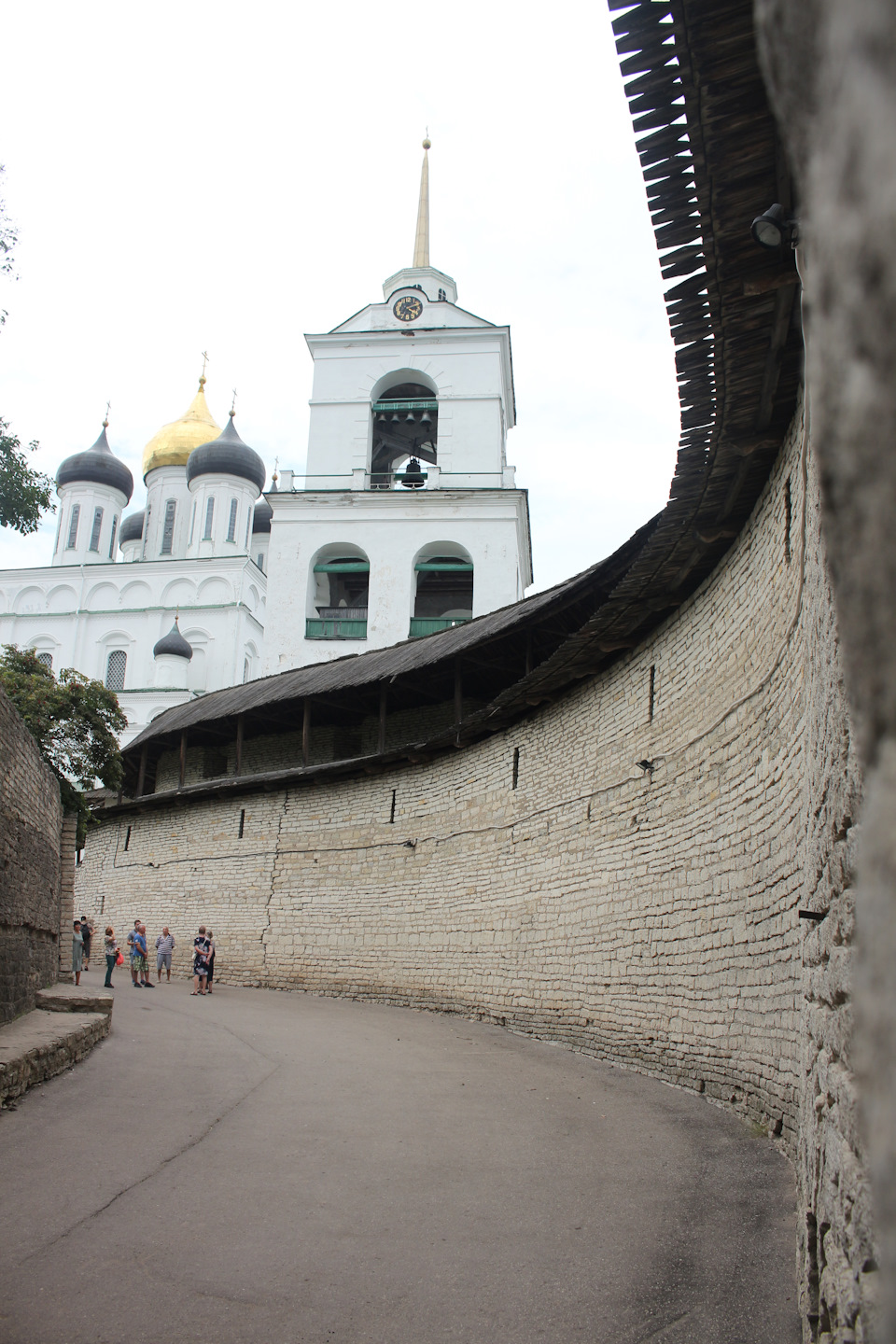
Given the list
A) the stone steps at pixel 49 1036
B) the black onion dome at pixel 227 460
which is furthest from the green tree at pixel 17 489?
the black onion dome at pixel 227 460

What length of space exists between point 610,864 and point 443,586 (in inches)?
843

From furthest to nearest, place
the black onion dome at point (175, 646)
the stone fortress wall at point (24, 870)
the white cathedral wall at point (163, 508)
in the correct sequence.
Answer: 1. the white cathedral wall at point (163, 508)
2. the black onion dome at point (175, 646)
3. the stone fortress wall at point (24, 870)

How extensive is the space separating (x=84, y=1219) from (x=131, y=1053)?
4624 millimetres

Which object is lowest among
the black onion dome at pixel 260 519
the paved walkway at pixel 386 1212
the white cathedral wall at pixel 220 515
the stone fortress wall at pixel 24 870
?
the paved walkway at pixel 386 1212

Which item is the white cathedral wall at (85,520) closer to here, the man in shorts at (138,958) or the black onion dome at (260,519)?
the black onion dome at (260,519)

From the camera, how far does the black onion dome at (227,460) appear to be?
1700 inches

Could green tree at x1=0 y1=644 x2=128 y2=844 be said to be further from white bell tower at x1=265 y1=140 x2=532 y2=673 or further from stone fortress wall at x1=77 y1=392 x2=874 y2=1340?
white bell tower at x1=265 y1=140 x2=532 y2=673

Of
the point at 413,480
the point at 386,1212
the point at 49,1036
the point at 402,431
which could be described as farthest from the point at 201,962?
the point at 402,431

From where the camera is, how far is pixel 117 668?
137ft

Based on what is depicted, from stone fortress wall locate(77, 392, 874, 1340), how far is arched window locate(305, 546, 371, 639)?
11021 mm

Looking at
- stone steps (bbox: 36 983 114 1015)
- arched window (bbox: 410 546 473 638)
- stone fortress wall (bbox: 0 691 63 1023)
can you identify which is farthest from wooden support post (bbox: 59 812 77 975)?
arched window (bbox: 410 546 473 638)

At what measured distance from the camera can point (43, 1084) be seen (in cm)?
702

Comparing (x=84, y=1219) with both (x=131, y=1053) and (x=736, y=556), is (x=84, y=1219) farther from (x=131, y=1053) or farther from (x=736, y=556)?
(x=736, y=556)

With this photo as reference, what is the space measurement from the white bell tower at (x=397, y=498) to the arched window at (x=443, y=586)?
0.04m
